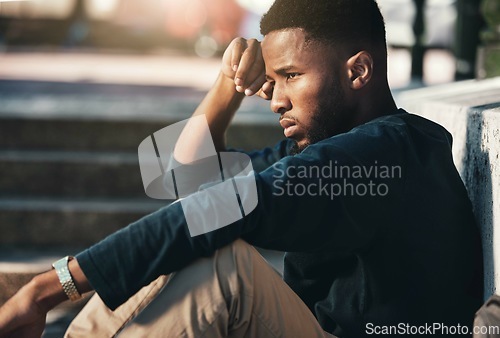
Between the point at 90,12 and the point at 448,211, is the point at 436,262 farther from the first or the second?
the point at 90,12

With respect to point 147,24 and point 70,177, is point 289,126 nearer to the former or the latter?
point 70,177

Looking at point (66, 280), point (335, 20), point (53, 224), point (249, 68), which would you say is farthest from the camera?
point (53, 224)

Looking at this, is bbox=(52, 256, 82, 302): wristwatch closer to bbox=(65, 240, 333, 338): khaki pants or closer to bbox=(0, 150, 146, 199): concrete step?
bbox=(65, 240, 333, 338): khaki pants

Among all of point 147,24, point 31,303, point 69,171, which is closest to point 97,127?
point 69,171

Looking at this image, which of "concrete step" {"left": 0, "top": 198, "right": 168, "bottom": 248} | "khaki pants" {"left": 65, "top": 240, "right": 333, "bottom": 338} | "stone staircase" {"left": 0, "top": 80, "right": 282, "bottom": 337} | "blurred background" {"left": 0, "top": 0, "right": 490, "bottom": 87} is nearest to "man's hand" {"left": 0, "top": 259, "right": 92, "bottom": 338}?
"khaki pants" {"left": 65, "top": 240, "right": 333, "bottom": 338}

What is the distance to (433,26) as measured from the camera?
14.0m

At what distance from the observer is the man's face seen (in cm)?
237

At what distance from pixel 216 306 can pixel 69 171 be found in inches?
105

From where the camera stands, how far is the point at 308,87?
7.82 feet

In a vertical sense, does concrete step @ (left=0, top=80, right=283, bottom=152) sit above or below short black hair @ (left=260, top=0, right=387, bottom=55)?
below

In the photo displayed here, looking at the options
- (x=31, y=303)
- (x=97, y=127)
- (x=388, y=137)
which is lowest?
(x=31, y=303)

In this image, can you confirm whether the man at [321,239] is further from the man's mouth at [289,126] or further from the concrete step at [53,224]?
the concrete step at [53,224]

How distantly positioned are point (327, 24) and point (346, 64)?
0.42 feet

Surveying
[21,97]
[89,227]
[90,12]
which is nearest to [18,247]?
[89,227]
